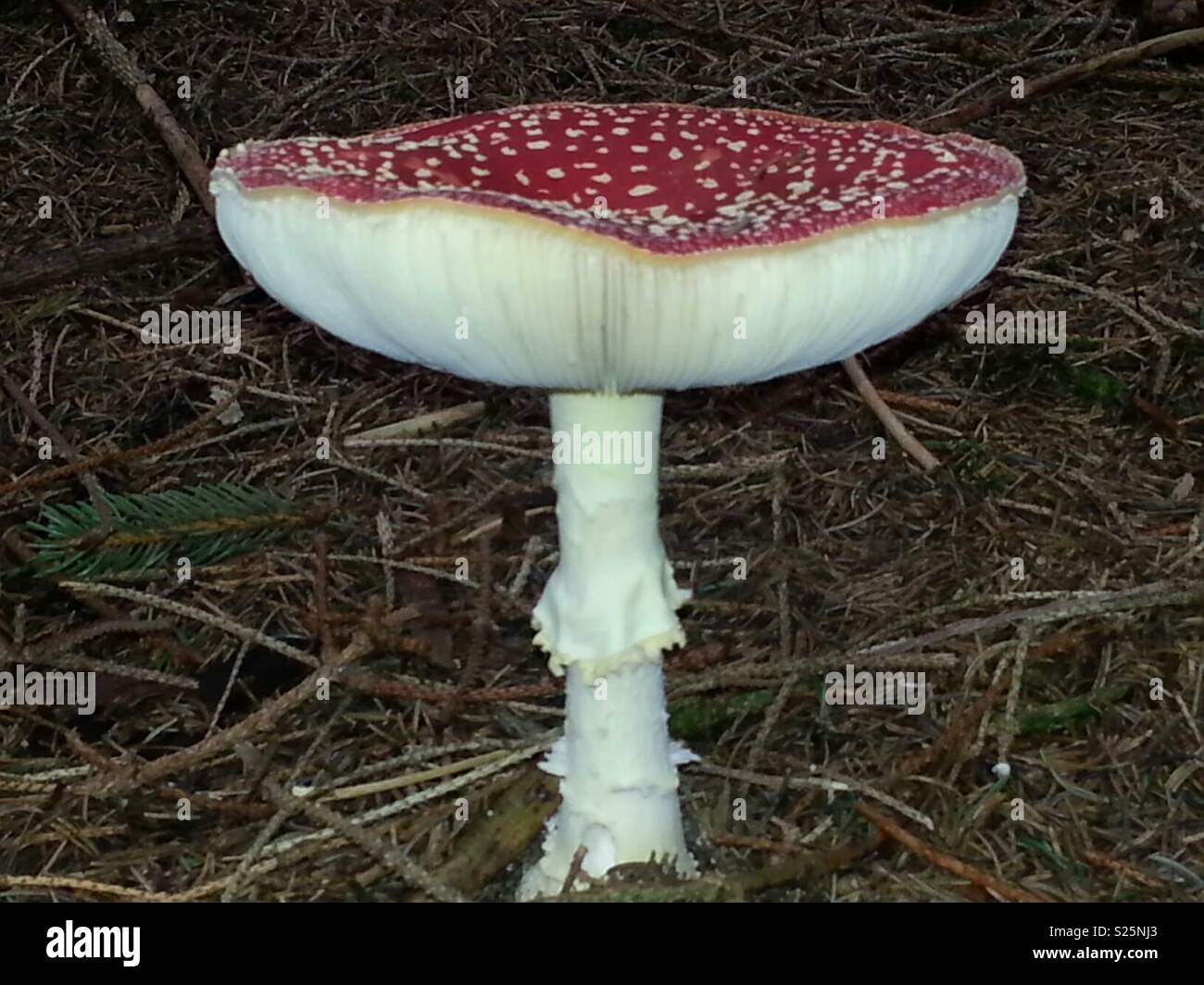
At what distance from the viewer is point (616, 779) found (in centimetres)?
218

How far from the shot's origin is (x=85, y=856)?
88.2 inches

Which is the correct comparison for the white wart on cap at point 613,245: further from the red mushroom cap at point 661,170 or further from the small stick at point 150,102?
the small stick at point 150,102

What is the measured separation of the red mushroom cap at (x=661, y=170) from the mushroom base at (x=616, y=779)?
800 millimetres

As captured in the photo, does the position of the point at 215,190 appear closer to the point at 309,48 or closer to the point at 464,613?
the point at 464,613

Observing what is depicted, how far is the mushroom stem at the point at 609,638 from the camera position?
205cm

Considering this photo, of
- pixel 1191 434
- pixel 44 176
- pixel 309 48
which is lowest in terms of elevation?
pixel 1191 434

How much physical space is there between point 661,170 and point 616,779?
3.35 feet

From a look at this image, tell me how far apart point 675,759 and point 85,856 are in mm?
1057

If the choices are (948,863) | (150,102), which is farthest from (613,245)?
(150,102)

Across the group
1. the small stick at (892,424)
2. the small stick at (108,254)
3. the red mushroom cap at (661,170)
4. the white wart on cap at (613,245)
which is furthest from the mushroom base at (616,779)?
the small stick at (108,254)

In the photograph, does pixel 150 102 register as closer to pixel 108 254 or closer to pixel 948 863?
pixel 108 254

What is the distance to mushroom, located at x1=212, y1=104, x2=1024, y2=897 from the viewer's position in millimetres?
1473

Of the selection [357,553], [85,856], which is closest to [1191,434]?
[357,553]
